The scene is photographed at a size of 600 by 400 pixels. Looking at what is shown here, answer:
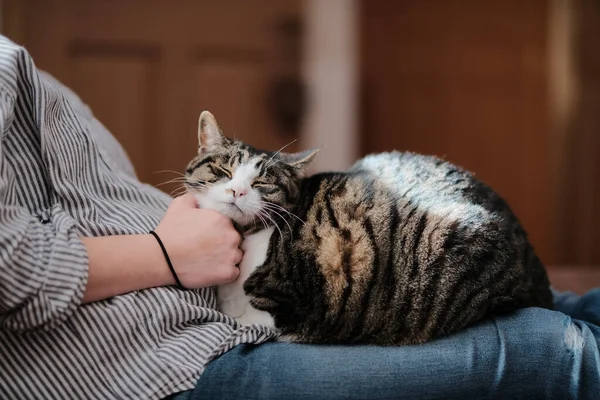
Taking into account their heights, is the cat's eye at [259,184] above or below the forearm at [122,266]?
above

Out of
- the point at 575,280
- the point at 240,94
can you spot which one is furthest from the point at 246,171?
the point at 240,94

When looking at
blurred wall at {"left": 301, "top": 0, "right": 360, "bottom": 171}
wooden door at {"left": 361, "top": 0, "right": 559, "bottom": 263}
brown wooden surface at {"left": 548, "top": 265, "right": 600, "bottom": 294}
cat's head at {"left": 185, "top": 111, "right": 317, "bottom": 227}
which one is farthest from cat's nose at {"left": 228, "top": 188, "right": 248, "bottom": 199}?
wooden door at {"left": 361, "top": 0, "right": 559, "bottom": 263}

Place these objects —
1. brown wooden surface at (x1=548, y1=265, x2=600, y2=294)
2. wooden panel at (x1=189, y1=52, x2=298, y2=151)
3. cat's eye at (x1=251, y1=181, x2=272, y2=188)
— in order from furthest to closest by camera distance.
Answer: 1. wooden panel at (x1=189, y1=52, x2=298, y2=151)
2. brown wooden surface at (x1=548, y1=265, x2=600, y2=294)
3. cat's eye at (x1=251, y1=181, x2=272, y2=188)

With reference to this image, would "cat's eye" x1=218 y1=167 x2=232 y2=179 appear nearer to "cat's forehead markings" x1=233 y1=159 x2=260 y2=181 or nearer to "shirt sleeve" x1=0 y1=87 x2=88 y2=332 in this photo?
"cat's forehead markings" x1=233 y1=159 x2=260 y2=181

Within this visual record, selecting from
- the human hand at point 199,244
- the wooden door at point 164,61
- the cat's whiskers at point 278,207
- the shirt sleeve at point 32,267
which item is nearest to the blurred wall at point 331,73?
the wooden door at point 164,61

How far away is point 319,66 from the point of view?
10.1 feet

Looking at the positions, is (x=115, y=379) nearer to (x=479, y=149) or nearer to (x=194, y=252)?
(x=194, y=252)

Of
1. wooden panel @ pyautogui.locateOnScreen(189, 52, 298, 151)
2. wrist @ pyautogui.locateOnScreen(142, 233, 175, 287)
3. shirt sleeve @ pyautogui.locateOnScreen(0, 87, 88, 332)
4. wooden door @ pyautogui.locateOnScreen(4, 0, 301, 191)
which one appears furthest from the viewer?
wooden panel @ pyautogui.locateOnScreen(189, 52, 298, 151)

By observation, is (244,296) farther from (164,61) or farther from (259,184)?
(164,61)

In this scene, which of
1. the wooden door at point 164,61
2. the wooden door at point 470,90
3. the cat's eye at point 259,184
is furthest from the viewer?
the wooden door at point 470,90

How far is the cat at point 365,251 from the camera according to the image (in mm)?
981

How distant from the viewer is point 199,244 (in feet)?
2.99

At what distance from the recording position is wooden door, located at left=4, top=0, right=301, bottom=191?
284 cm

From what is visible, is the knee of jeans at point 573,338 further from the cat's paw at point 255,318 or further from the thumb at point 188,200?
the thumb at point 188,200
